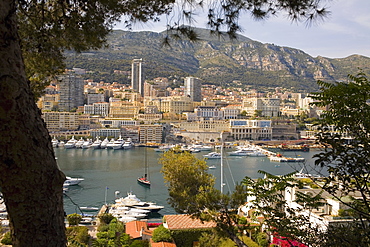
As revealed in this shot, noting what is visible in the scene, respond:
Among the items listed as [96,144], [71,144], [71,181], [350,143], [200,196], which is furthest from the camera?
[96,144]

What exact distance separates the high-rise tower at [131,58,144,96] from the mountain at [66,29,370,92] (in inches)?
191

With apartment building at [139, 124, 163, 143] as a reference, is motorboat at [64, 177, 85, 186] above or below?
below

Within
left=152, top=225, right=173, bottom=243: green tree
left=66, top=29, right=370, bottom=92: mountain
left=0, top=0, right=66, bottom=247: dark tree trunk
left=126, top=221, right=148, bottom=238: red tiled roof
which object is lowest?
left=126, top=221, right=148, bottom=238: red tiled roof

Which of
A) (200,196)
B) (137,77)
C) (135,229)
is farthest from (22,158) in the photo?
(137,77)

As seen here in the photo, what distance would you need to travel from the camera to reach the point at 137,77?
157 ft

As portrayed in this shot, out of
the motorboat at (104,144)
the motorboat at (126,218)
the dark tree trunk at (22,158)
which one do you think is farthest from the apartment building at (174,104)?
the dark tree trunk at (22,158)

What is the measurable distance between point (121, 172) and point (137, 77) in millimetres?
34590

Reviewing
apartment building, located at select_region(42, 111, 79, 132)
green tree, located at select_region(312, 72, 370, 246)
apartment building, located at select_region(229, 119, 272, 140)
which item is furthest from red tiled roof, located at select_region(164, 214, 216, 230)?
apartment building, located at select_region(229, 119, 272, 140)

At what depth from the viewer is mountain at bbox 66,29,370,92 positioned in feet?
187

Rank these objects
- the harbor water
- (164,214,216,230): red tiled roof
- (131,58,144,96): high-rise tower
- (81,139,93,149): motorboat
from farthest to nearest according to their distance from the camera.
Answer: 1. (131,58,144,96): high-rise tower
2. (81,139,93,149): motorboat
3. the harbor water
4. (164,214,216,230): red tiled roof

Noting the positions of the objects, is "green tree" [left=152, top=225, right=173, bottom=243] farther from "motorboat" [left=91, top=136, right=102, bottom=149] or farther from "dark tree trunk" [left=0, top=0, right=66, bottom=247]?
"motorboat" [left=91, top=136, right=102, bottom=149]

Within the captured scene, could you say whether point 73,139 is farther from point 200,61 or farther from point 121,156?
point 200,61

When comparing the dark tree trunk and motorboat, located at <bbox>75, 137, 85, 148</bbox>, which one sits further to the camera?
motorboat, located at <bbox>75, 137, 85, 148</bbox>

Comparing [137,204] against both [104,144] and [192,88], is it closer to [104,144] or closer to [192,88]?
[104,144]
